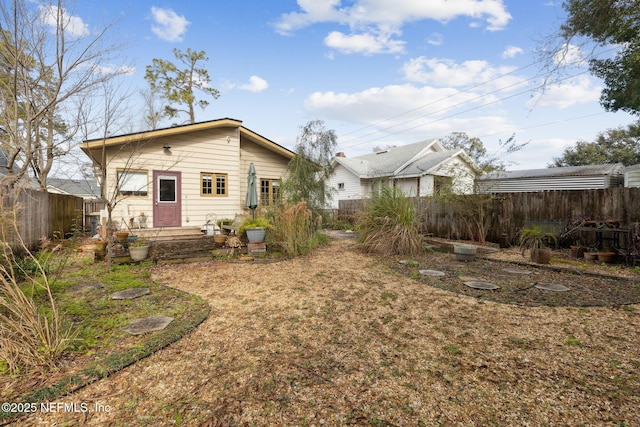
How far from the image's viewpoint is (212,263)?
598 cm

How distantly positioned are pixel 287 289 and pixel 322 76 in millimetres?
10396

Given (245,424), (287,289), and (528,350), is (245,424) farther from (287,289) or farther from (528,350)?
(287,289)

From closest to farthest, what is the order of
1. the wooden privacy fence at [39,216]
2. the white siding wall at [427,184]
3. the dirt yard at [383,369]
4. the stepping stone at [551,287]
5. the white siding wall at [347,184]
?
1. the dirt yard at [383,369]
2. the stepping stone at [551,287]
3. the wooden privacy fence at [39,216]
4. the white siding wall at [427,184]
5. the white siding wall at [347,184]

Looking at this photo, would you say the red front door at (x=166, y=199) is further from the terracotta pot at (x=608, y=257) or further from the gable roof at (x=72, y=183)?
the terracotta pot at (x=608, y=257)

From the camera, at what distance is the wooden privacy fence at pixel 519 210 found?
6.20 m

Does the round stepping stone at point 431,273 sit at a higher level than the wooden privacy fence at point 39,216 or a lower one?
lower

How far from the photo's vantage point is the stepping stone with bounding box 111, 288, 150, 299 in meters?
3.66

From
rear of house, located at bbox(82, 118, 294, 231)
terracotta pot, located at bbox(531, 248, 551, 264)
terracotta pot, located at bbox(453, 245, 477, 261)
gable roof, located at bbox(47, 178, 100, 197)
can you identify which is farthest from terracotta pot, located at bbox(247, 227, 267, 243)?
terracotta pot, located at bbox(531, 248, 551, 264)

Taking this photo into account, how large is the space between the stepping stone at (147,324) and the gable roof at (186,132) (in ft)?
13.9

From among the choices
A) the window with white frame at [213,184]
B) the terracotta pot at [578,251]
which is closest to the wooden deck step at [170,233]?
the window with white frame at [213,184]

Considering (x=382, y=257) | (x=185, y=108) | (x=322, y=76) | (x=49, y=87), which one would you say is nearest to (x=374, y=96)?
(x=322, y=76)

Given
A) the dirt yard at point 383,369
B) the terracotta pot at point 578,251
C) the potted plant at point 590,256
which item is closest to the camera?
the dirt yard at point 383,369

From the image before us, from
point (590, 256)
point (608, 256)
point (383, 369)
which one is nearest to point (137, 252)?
point (383, 369)

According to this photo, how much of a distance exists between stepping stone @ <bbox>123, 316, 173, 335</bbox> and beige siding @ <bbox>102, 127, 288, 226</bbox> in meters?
5.74
